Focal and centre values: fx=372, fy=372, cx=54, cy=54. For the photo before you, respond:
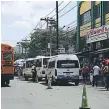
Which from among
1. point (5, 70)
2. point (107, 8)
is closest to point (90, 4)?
point (107, 8)

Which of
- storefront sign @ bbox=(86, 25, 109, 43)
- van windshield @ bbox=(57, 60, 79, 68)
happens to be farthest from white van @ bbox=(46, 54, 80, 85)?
storefront sign @ bbox=(86, 25, 109, 43)

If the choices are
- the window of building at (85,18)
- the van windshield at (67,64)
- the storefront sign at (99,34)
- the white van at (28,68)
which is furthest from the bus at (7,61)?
the window of building at (85,18)

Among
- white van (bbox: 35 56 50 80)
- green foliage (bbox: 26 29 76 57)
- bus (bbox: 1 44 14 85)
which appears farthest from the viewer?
green foliage (bbox: 26 29 76 57)

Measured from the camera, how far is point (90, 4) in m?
43.5

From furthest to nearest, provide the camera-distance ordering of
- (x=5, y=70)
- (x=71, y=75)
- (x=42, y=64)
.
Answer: (x=42, y=64) → (x=71, y=75) → (x=5, y=70)

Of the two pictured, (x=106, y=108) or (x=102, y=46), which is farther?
(x=102, y=46)

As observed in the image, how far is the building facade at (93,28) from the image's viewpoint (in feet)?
105

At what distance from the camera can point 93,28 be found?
37.7m

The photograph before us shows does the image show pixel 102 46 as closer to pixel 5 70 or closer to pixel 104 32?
pixel 104 32

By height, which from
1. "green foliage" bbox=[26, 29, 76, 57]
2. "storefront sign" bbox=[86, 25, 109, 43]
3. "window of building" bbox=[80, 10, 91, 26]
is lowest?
"storefront sign" bbox=[86, 25, 109, 43]

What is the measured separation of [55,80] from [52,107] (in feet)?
45.3

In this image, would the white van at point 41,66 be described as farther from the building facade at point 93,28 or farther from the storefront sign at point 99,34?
the storefront sign at point 99,34

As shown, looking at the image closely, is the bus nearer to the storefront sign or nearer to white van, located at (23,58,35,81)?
the storefront sign

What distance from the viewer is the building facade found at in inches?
1255
